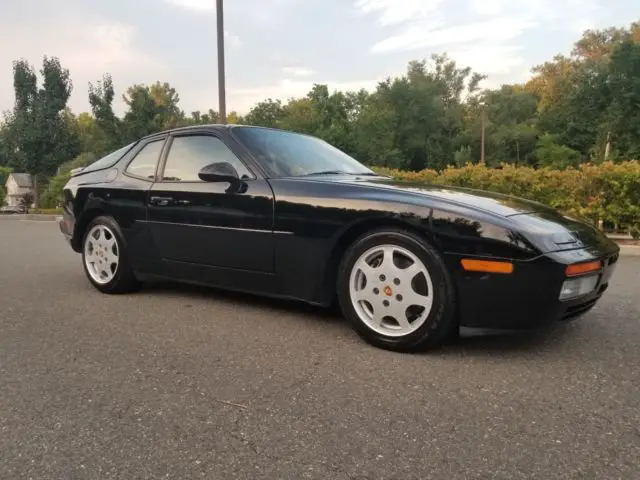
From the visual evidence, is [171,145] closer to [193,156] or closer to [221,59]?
[193,156]

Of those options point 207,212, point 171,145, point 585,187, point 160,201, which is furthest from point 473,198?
point 585,187

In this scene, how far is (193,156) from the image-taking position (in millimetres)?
4230

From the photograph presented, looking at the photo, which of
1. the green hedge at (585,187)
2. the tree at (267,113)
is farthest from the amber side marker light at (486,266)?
the tree at (267,113)

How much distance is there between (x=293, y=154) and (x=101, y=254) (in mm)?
1888

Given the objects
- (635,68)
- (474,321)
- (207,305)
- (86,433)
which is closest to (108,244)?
(207,305)

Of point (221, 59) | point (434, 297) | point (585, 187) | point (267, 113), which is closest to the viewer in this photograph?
point (434, 297)

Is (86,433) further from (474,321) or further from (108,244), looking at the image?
(108,244)

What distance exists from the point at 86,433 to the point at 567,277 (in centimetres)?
227

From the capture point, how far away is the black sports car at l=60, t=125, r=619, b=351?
287cm

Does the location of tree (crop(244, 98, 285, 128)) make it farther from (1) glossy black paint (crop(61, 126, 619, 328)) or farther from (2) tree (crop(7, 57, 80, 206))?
(1) glossy black paint (crop(61, 126, 619, 328))

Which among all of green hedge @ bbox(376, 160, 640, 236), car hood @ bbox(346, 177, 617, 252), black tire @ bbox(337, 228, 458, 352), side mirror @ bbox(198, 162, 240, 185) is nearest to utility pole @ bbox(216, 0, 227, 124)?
green hedge @ bbox(376, 160, 640, 236)

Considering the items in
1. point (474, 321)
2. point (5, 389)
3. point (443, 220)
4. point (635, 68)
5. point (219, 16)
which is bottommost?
point (5, 389)

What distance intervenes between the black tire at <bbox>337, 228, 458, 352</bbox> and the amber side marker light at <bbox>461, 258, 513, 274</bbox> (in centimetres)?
12

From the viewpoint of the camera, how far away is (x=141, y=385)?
2.66 m
